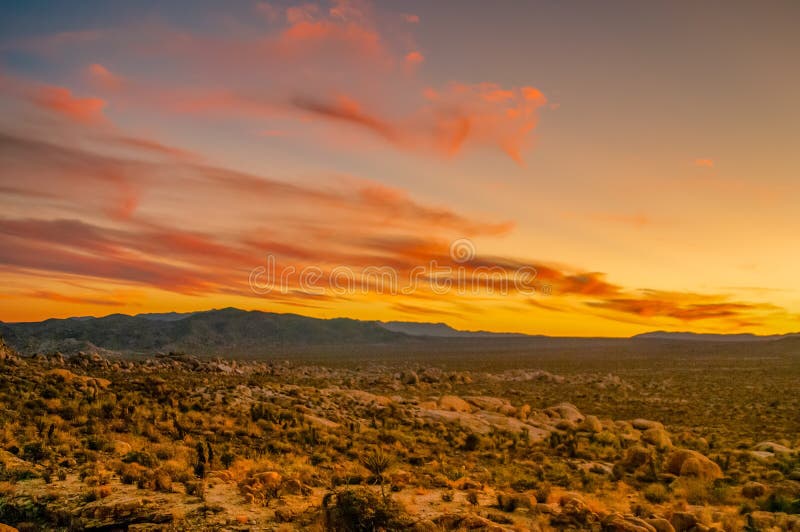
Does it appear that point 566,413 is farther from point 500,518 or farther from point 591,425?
point 500,518

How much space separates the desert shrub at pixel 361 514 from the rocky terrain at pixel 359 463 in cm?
4

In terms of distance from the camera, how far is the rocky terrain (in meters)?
10.3

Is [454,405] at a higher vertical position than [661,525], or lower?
lower

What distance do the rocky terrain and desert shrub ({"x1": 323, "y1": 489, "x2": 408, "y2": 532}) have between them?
0.04 m

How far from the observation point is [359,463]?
644 inches

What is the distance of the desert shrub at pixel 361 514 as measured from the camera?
966 cm

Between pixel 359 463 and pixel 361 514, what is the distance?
22.1 feet

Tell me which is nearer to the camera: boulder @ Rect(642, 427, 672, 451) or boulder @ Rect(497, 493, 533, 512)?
boulder @ Rect(497, 493, 533, 512)

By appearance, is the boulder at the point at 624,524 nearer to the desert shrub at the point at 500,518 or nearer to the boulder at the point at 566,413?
the desert shrub at the point at 500,518

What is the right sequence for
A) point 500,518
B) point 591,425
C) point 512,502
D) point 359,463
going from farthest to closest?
point 591,425 < point 359,463 < point 512,502 < point 500,518

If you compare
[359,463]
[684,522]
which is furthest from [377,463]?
[684,522]

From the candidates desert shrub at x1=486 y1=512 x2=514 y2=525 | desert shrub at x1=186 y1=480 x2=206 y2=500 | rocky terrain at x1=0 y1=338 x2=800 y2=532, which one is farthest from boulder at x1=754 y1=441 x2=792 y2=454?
desert shrub at x1=186 y1=480 x2=206 y2=500

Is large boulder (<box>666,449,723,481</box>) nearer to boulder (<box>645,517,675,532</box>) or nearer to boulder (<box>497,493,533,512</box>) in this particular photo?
boulder (<box>645,517,675,532</box>)

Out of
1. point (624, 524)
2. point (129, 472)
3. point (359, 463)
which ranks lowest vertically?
point (359, 463)
